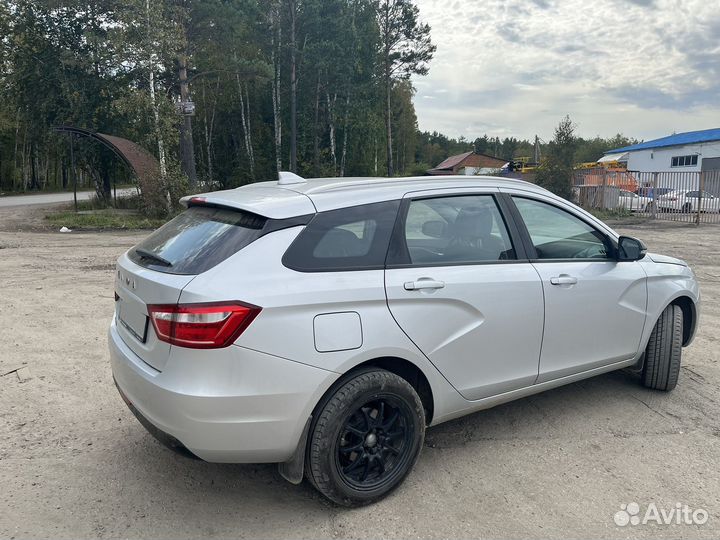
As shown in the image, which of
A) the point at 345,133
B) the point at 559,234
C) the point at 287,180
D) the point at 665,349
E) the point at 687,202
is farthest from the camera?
the point at 345,133

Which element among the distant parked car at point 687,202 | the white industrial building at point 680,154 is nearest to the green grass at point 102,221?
the distant parked car at point 687,202

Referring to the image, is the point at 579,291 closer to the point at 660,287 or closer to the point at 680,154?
the point at 660,287

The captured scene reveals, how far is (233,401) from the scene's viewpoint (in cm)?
246

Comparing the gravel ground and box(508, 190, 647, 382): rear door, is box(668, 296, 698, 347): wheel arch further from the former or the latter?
box(508, 190, 647, 382): rear door

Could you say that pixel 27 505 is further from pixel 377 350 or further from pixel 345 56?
pixel 345 56

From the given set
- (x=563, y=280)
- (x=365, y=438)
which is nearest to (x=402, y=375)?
(x=365, y=438)

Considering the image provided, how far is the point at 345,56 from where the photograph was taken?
33.8 meters

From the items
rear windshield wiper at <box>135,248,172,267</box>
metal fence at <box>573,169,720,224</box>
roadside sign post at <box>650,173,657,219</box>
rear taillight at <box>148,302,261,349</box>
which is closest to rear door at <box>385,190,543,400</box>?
rear taillight at <box>148,302,261,349</box>

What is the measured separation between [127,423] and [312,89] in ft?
114

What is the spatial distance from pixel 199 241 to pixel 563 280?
2.31 metres

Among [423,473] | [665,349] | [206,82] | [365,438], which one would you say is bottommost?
[423,473]

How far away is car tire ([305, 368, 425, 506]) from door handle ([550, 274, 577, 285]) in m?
1.25

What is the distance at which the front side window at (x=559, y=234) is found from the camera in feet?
11.8

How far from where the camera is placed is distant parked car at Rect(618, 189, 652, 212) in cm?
2198
